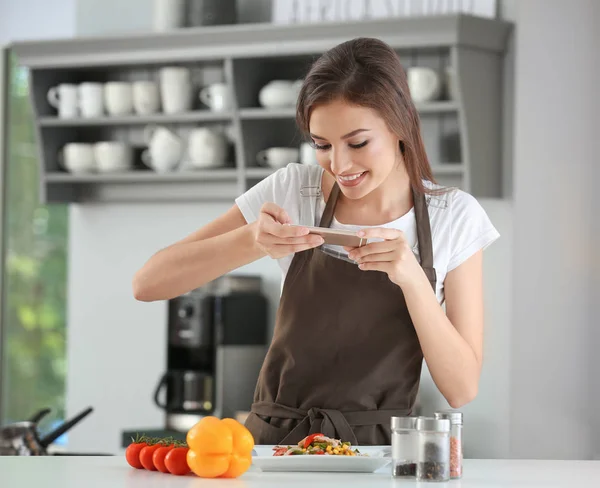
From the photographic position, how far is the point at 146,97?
4.58 meters

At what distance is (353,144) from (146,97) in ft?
9.10

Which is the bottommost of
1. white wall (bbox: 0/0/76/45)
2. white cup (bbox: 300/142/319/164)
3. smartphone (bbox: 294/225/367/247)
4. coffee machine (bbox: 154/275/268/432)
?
coffee machine (bbox: 154/275/268/432)

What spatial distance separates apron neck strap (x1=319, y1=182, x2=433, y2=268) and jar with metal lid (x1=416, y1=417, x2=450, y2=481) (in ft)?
1.77

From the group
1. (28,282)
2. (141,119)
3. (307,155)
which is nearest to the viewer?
(307,155)

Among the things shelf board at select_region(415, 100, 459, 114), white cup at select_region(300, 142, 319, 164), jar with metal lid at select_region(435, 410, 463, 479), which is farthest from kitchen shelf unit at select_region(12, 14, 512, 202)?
jar with metal lid at select_region(435, 410, 463, 479)

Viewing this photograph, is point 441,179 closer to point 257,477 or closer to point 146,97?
point 146,97

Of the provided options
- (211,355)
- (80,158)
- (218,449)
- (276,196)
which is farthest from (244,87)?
(218,449)

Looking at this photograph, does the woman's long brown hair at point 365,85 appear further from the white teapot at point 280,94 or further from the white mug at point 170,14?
the white mug at point 170,14

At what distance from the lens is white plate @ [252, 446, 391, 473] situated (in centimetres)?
166

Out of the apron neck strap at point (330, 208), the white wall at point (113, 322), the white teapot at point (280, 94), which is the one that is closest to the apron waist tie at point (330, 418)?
the apron neck strap at point (330, 208)

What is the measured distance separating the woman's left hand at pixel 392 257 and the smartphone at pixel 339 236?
0.02 m

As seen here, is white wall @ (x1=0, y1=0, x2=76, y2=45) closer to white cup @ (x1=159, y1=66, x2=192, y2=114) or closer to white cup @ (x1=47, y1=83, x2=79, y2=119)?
white cup @ (x1=47, y1=83, x2=79, y2=119)

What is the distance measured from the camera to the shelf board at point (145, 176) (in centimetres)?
452

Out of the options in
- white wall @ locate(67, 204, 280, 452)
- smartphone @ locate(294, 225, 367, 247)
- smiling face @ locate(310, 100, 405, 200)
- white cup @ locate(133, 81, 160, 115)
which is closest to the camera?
smartphone @ locate(294, 225, 367, 247)
